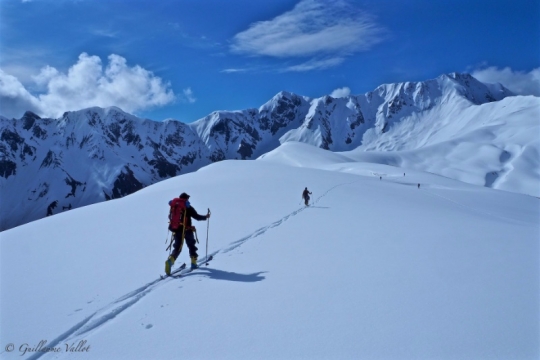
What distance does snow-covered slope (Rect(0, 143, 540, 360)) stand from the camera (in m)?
5.14

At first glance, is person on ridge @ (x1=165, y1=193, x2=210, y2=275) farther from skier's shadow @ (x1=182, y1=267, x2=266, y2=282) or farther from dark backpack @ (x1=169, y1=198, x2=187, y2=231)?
skier's shadow @ (x1=182, y1=267, x2=266, y2=282)

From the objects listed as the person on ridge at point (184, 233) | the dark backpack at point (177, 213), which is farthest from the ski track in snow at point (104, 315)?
the dark backpack at point (177, 213)

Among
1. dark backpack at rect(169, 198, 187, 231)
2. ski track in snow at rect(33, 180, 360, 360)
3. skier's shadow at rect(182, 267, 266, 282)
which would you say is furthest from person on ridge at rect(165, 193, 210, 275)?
ski track in snow at rect(33, 180, 360, 360)

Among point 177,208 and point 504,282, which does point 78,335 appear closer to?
point 177,208

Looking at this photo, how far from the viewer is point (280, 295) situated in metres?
6.86

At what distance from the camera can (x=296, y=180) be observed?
118ft

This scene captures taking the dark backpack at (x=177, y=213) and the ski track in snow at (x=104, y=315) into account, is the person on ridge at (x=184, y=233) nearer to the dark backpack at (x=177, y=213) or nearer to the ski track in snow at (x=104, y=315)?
the dark backpack at (x=177, y=213)

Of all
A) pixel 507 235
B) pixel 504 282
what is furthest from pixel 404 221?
pixel 504 282

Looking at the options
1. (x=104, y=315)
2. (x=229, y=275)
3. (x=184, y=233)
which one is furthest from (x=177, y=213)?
(x=104, y=315)

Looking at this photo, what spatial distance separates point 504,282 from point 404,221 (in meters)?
8.64

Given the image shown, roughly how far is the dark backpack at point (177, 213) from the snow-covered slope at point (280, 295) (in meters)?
1.18

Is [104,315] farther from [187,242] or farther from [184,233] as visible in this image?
[184,233]

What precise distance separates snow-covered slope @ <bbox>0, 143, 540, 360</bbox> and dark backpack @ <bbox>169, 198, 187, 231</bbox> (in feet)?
3.88

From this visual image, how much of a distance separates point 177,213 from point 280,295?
14.3 ft
